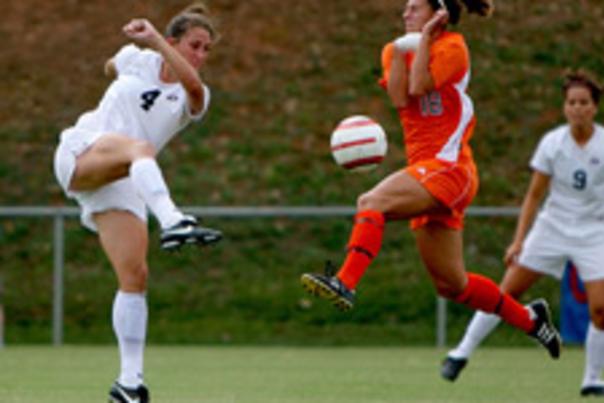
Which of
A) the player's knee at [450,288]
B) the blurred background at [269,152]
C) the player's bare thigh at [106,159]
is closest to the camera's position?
the player's bare thigh at [106,159]

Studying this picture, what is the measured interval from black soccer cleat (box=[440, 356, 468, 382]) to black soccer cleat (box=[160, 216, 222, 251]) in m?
3.61

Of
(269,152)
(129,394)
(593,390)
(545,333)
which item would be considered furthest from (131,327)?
(269,152)

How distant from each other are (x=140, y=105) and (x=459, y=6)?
1.84m

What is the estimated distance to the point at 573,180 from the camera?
33.5 feet

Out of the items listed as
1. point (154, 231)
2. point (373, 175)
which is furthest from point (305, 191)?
point (154, 231)

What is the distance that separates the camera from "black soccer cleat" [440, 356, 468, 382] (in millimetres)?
9977

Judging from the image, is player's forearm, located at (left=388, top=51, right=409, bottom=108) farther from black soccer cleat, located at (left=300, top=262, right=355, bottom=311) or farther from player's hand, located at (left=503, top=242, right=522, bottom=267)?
player's hand, located at (left=503, top=242, right=522, bottom=267)

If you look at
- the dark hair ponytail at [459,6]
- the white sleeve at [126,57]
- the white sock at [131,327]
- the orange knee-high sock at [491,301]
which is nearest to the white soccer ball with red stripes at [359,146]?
the dark hair ponytail at [459,6]

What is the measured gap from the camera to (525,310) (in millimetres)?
8906

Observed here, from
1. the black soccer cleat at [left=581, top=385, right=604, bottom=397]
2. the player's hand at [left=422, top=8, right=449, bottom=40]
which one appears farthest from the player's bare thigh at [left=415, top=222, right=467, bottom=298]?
the black soccer cleat at [left=581, top=385, right=604, bottom=397]

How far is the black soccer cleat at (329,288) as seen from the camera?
7457mm

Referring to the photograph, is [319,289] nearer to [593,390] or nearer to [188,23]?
[188,23]

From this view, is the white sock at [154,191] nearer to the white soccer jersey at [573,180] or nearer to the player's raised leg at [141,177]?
the player's raised leg at [141,177]

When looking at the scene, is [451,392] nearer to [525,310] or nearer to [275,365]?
[525,310]
